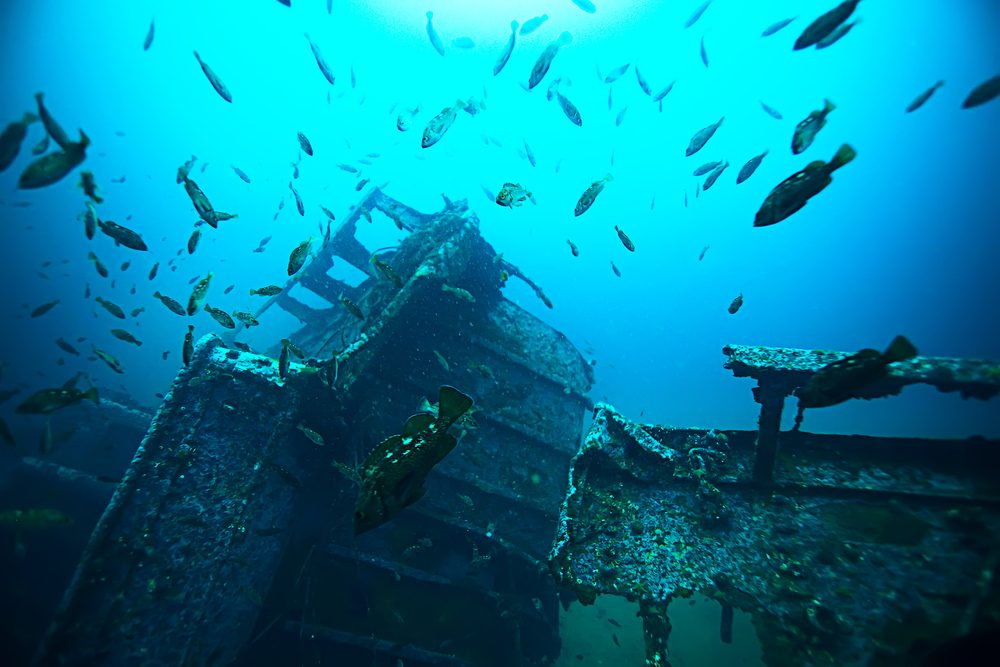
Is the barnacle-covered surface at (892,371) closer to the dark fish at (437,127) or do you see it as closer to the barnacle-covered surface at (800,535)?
the barnacle-covered surface at (800,535)

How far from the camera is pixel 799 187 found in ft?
7.35

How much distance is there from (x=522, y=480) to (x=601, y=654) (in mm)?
5732

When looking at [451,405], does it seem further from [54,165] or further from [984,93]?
[984,93]

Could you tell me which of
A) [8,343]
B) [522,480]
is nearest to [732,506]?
[522,480]

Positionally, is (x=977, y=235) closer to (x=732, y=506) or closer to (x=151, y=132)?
(x=732, y=506)

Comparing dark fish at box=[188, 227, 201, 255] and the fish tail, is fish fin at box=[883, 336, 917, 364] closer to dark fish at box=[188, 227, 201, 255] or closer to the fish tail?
the fish tail

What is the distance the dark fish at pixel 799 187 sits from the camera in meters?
2.23

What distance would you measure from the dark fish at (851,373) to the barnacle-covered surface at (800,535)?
42.6 inches

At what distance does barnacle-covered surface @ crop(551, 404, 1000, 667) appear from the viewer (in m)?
2.22

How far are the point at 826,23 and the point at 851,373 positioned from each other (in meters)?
3.29

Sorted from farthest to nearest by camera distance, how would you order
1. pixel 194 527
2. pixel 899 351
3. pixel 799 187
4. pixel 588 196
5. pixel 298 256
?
pixel 588 196 → pixel 298 256 → pixel 194 527 → pixel 799 187 → pixel 899 351

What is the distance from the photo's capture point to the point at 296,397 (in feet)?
12.9

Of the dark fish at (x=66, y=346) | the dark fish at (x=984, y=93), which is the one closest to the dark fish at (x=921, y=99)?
the dark fish at (x=984, y=93)

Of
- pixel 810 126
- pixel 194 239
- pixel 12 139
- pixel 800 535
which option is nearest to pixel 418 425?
pixel 800 535
